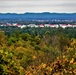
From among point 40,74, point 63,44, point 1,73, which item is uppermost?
point 40,74

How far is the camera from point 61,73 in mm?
15039

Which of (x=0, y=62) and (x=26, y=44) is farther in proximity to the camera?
(x=26, y=44)


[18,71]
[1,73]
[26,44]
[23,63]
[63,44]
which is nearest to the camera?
[1,73]

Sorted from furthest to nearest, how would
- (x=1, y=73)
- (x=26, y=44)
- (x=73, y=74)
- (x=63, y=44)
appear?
(x=63, y=44) → (x=26, y=44) → (x=1, y=73) → (x=73, y=74)

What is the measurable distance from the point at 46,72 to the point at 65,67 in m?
0.78

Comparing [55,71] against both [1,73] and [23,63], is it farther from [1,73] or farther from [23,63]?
[23,63]

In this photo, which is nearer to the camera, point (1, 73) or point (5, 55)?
point (1, 73)

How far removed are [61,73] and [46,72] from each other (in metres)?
0.60

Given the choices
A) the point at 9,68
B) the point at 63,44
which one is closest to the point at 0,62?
the point at 9,68

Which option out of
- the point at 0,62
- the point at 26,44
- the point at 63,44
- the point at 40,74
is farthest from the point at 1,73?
the point at 63,44

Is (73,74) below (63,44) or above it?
above

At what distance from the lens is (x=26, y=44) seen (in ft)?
170

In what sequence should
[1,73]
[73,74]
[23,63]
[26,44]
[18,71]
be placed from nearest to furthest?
[73,74] → [1,73] → [18,71] → [23,63] → [26,44]

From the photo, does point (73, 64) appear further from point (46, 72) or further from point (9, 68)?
point (9, 68)
